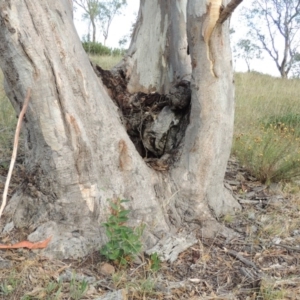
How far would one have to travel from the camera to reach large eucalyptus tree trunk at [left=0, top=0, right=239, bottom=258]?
2736mm

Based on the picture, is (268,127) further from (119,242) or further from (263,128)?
(119,242)

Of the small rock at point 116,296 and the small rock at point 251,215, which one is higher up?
the small rock at point 251,215

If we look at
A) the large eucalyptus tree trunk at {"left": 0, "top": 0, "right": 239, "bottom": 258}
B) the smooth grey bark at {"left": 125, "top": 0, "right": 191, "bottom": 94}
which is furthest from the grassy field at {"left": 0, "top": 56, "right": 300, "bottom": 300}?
the smooth grey bark at {"left": 125, "top": 0, "right": 191, "bottom": 94}

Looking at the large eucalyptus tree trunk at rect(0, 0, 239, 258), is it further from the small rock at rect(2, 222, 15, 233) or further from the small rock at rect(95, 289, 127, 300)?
the small rock at rect(95, 289, 127, 300)

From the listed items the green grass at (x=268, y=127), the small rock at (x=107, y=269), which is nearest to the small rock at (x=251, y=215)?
the green grass at (x=268, y=127)

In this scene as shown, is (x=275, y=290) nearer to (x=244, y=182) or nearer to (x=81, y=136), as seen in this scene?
(x=81, y=136)

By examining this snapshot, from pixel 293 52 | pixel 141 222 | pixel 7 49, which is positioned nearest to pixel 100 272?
pixel 141 222

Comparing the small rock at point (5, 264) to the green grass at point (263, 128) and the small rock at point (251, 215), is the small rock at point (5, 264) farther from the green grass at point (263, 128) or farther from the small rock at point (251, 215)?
the small rock at point (251, 215)

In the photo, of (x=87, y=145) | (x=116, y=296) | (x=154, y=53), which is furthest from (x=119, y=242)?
(x=154, y=53)

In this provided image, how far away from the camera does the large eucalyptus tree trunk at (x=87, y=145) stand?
8.98ft

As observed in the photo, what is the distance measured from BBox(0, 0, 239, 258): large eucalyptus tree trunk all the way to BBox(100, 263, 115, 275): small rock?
196 mm

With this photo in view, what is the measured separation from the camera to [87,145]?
2.91 m

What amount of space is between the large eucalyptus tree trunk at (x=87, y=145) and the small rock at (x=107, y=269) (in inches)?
7.7

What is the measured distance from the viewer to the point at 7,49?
106 inches
